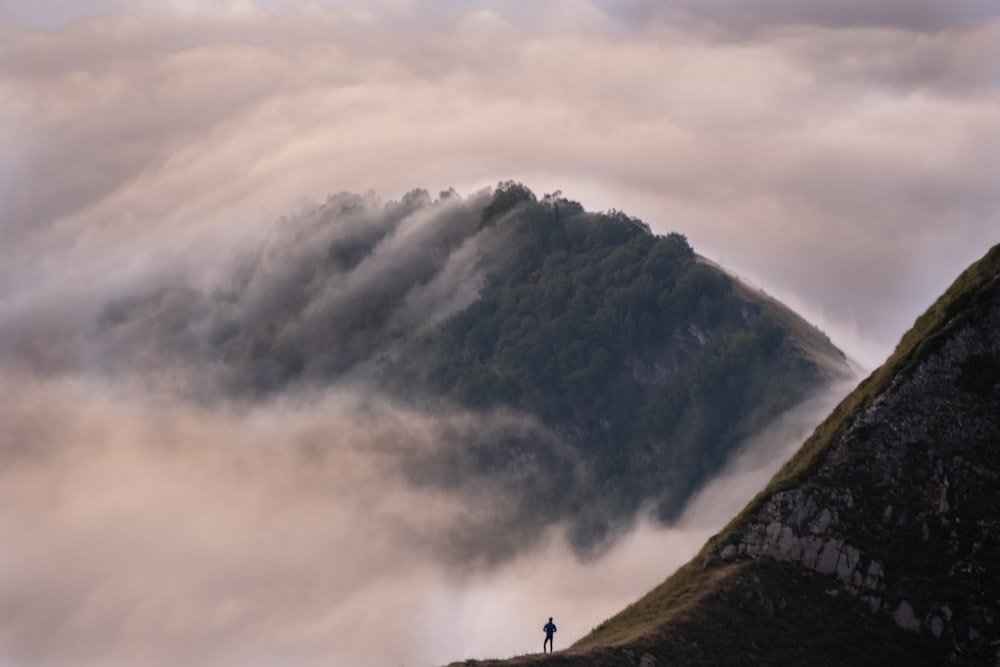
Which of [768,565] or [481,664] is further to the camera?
[768,565]

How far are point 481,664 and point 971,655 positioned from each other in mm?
55422

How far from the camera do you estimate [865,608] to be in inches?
7736

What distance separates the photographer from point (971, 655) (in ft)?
630

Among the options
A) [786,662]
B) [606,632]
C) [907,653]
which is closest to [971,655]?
[907,653]

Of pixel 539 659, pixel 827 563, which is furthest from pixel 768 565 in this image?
pixel 539 659

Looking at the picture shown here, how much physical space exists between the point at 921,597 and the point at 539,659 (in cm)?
4879

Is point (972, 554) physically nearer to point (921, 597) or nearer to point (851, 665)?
point (921, 597)

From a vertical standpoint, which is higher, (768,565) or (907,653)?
(768,565)

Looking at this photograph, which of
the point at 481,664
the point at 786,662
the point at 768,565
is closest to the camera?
the point at 481,664

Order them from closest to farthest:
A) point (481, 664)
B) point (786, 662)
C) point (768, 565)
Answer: point (481, 664) < point (786, 662) < point (768, 565)

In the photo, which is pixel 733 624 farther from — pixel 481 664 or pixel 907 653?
pixel 481 664

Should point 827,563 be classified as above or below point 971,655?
above

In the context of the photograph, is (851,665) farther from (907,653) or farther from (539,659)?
(539,659)

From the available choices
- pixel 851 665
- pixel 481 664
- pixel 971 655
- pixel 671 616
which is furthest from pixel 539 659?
pixel 971 655
